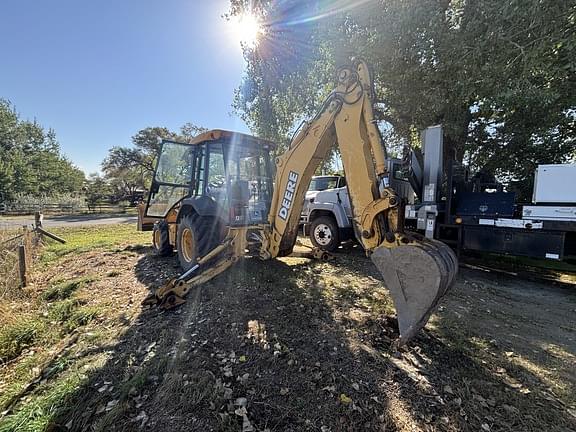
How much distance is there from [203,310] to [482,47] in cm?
614

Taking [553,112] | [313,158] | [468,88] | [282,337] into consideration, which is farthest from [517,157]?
[282,337]

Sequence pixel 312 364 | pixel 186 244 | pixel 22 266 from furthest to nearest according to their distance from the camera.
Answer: pixel 186 244, pixel 22 266, pixel 312 364

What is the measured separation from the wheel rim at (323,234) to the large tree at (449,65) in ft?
11.9

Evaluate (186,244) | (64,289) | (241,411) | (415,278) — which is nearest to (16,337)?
(64,289)

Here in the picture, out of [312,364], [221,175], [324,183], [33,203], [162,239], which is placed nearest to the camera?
[312,364]

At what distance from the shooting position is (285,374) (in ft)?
7.95

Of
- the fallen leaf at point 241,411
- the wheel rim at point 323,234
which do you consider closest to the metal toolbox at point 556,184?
the wheel rim at point 323,234

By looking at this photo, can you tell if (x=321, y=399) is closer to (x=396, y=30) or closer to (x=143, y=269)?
(x=143, y=269)

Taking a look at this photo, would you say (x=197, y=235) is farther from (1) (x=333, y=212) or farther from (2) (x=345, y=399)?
(1) (x=333, y=212)

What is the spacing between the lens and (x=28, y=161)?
34750 mm

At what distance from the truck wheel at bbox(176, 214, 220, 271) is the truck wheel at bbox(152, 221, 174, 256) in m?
1.13

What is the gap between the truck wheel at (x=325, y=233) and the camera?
24.5 ft

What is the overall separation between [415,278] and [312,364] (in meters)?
1.16

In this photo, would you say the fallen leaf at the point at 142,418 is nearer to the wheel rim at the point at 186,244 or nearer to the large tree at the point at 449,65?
the wheel rim at the point at 186,244
